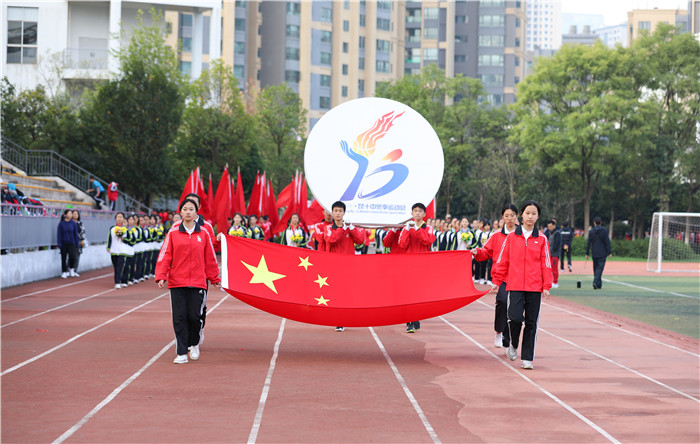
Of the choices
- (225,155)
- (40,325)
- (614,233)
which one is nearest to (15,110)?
(225,155)

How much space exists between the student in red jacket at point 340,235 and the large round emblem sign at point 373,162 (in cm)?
15

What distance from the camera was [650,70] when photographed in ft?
181

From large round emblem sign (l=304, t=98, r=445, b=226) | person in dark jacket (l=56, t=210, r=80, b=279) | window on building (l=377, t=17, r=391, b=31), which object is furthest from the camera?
window on building (l=377, t=17, r=391, b=31)

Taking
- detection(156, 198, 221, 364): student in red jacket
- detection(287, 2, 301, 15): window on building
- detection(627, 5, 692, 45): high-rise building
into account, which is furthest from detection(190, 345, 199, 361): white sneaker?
detection(627, 5, 692, 45): high-rise building

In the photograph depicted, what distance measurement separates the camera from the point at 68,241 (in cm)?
2452

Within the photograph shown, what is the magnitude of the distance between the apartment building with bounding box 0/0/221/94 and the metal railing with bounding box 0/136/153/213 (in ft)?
39.3

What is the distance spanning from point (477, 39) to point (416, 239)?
352 ft

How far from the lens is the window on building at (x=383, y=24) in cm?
10369

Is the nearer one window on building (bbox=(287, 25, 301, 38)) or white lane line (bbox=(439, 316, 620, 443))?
white lane line (bbox=(439, 316, 620, 443))

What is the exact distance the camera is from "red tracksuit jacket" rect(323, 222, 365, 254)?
42.0ft

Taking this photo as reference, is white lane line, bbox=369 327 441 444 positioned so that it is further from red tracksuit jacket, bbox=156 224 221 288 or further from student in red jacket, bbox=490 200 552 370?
red tracksuit jacket, bbox=156 224 221 288

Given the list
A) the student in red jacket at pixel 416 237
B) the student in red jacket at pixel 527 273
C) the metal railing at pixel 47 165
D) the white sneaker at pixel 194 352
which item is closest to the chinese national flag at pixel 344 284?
the student in red jacket at pixel 527 273

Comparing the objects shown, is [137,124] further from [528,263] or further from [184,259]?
[528,263]

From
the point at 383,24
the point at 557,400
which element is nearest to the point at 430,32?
the point at 383,24
